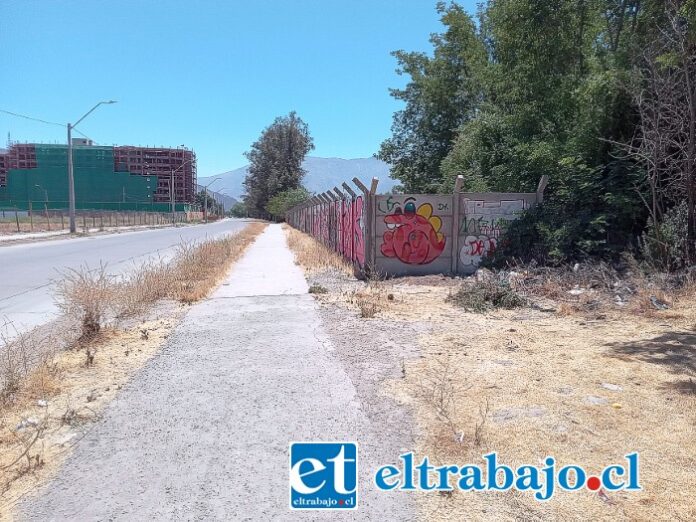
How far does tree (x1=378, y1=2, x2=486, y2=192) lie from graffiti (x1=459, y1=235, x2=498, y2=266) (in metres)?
9.95

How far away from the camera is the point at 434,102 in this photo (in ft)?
80.1

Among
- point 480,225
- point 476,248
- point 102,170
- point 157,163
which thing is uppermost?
point 157,163

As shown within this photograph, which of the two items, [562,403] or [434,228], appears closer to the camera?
[562,403]

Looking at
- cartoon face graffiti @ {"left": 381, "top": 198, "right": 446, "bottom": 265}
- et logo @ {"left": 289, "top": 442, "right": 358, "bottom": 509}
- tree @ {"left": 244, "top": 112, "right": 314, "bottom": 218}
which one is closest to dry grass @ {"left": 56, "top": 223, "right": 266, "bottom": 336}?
et logo @ {"left": 289, "top": 442, "right": 358, "bottom": 509}

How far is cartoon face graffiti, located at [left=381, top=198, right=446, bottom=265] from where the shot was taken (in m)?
12.1

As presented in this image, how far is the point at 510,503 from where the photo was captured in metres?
2.93

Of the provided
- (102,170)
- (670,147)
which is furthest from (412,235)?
(102,170)

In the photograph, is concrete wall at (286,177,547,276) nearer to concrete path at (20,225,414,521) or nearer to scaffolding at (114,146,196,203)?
concrete path at (20,225,414,521)

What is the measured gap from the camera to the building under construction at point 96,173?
110062mm

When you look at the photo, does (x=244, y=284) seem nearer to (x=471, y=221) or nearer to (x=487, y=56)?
(x=471, y=221)

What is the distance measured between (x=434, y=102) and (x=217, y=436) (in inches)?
900

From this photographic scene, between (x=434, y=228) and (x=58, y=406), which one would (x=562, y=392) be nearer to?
(x=58, y=406)

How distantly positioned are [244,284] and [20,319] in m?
4.34

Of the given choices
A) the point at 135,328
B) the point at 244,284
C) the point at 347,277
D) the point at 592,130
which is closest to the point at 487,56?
the point at 592,130
